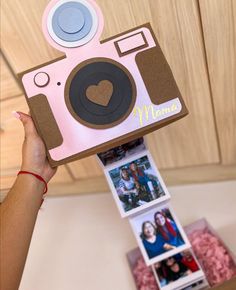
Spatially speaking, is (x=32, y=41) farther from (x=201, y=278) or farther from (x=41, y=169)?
(x=201, y=278)

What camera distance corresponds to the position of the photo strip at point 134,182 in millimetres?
897

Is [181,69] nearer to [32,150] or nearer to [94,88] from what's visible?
[94,88]

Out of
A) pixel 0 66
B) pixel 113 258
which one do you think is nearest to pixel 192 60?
pixel 0 66

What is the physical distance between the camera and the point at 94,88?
76 centimetres

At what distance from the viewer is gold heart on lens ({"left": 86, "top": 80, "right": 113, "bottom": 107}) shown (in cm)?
76

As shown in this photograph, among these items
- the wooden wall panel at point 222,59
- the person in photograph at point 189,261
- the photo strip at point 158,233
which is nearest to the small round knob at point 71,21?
the wooden wall panel at point 222,59

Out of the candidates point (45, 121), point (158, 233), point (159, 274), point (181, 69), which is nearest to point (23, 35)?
point (45, 121)

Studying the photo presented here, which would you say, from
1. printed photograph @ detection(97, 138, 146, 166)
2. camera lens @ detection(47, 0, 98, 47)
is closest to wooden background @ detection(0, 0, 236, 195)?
camera lens @ detection(47, 0, 98, 47)

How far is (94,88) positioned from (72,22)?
0.14 m

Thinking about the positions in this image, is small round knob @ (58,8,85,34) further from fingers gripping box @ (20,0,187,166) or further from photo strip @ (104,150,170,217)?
photo strip @ (104,150,170,217)

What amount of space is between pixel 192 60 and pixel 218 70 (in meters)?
0.07

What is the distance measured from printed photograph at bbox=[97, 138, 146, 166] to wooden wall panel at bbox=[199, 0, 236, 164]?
0.26 meters

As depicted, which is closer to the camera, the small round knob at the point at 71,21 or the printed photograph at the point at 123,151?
the small round knob at the point at 71,21

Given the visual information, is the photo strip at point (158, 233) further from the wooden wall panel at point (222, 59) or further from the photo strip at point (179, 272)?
the wooden wall panel at point (222, 59)
